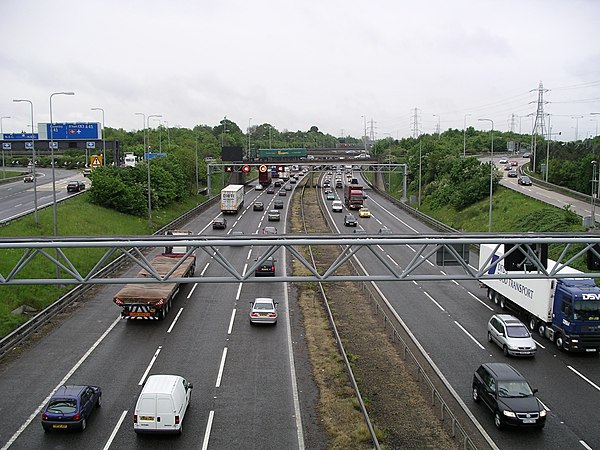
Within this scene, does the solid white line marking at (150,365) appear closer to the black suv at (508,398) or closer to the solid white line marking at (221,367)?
the solid white line marking at (221,367)

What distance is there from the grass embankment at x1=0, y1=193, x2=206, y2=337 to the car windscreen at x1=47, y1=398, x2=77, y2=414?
37.0 ft

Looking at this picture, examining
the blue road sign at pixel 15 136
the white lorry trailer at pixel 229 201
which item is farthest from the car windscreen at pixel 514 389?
the blue road sign at pixel 15 136

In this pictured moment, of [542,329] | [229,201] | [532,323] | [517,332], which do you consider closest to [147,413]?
[517,332]

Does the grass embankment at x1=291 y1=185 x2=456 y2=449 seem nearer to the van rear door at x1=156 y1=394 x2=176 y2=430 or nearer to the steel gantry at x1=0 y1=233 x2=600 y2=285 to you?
the van rear door at x1=156 y1=394 x2=176 y2=430

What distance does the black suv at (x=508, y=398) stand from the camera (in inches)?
776

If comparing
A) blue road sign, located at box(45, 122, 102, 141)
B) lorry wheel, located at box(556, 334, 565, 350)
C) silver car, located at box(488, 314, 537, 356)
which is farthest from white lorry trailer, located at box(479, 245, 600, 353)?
blue road sign, located at box(45, 122, 102, 141)

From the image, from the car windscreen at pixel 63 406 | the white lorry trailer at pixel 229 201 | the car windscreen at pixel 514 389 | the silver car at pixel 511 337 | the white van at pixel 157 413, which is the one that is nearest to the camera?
Result: the white van at pixel 157 413

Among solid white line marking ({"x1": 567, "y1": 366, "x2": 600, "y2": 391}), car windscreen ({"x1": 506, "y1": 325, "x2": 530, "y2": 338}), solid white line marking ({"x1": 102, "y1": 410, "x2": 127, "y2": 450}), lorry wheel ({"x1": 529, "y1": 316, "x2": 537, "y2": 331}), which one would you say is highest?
car windscreen ({"x1": 506, "y1": 325, "x2": 530, "y2": 338})

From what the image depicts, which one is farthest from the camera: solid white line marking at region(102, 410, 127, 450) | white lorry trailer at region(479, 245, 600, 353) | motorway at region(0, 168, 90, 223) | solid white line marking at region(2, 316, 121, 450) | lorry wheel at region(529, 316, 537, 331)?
motorway at region(0, 168, 90, 223)

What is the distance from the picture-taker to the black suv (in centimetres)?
1972

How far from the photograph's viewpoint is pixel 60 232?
5006 centimetres

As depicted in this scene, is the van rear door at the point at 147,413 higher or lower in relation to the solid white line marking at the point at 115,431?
higher

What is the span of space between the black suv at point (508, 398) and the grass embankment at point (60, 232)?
22001 millimetres

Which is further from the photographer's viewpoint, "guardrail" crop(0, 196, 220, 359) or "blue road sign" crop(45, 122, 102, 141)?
"blue road sign" crop(45, 122, 102, 141)
